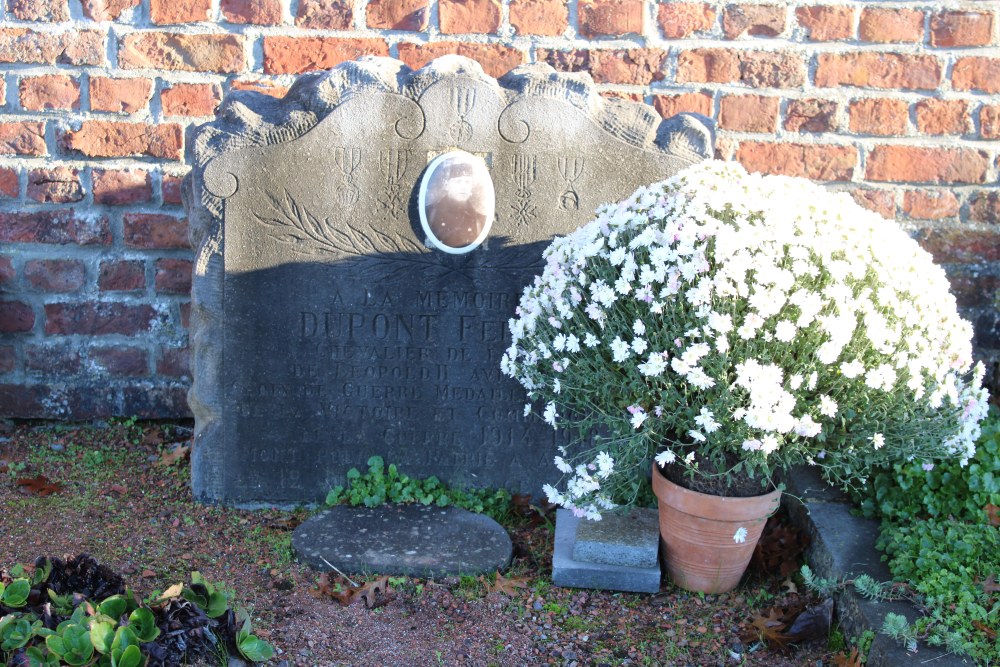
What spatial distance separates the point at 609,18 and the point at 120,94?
5.69ft

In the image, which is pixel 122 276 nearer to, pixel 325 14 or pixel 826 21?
pixel 325 14

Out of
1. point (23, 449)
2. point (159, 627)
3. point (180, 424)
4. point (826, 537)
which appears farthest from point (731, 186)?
point (23, 449)

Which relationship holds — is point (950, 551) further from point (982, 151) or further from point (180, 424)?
point (180, 424)

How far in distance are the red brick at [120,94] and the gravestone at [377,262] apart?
0.65 metres

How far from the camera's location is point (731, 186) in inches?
92.4

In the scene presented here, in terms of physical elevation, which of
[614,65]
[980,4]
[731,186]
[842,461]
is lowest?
[842,461]

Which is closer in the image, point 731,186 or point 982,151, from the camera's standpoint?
→ point 731,186

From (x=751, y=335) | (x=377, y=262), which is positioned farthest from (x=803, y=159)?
(x=377, y=262)

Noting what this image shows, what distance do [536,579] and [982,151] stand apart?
7.17ft

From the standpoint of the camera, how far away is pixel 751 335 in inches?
81.4

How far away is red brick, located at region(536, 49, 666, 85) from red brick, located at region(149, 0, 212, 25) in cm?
116

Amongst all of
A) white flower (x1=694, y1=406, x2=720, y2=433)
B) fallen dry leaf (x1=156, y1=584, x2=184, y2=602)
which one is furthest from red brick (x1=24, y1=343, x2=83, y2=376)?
white flower (x1=694, y1=406, x2=720, y2=433)

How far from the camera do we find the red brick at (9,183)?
10.9 feet

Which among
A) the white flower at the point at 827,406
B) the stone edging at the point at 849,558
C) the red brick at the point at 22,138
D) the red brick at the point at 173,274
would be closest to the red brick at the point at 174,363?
the red brick at the point at 173,274
